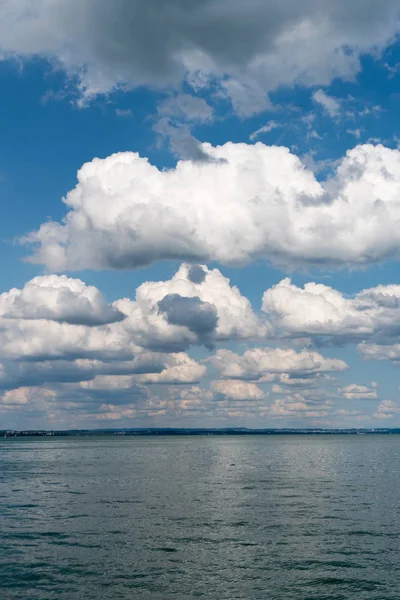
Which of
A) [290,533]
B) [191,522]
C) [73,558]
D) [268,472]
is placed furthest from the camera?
[268,472]

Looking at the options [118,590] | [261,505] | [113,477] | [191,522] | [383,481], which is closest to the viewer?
[118,590]

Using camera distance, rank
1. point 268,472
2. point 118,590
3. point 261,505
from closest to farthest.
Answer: point 118,590 < point 261,505 < point 268,472

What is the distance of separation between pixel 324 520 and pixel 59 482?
221ft

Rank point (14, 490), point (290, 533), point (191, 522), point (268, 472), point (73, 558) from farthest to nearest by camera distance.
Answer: point (268, 472), point (14, 490), point (191, 522), point (290, 533), point (73, 558)

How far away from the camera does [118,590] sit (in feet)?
149

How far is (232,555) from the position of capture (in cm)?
5497

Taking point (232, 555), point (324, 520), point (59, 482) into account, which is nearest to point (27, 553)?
point (232, 555)

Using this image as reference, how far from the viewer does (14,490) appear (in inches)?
4220

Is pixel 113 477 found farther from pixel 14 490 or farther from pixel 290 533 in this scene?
pixel 290 533

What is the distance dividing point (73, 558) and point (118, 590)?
10.8 m

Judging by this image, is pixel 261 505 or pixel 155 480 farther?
pixel 155 480

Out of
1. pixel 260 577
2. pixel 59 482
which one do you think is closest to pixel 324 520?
pixel 260 577

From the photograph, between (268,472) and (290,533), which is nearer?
(290,533)

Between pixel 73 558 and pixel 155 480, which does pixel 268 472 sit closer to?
pixel 155 480
